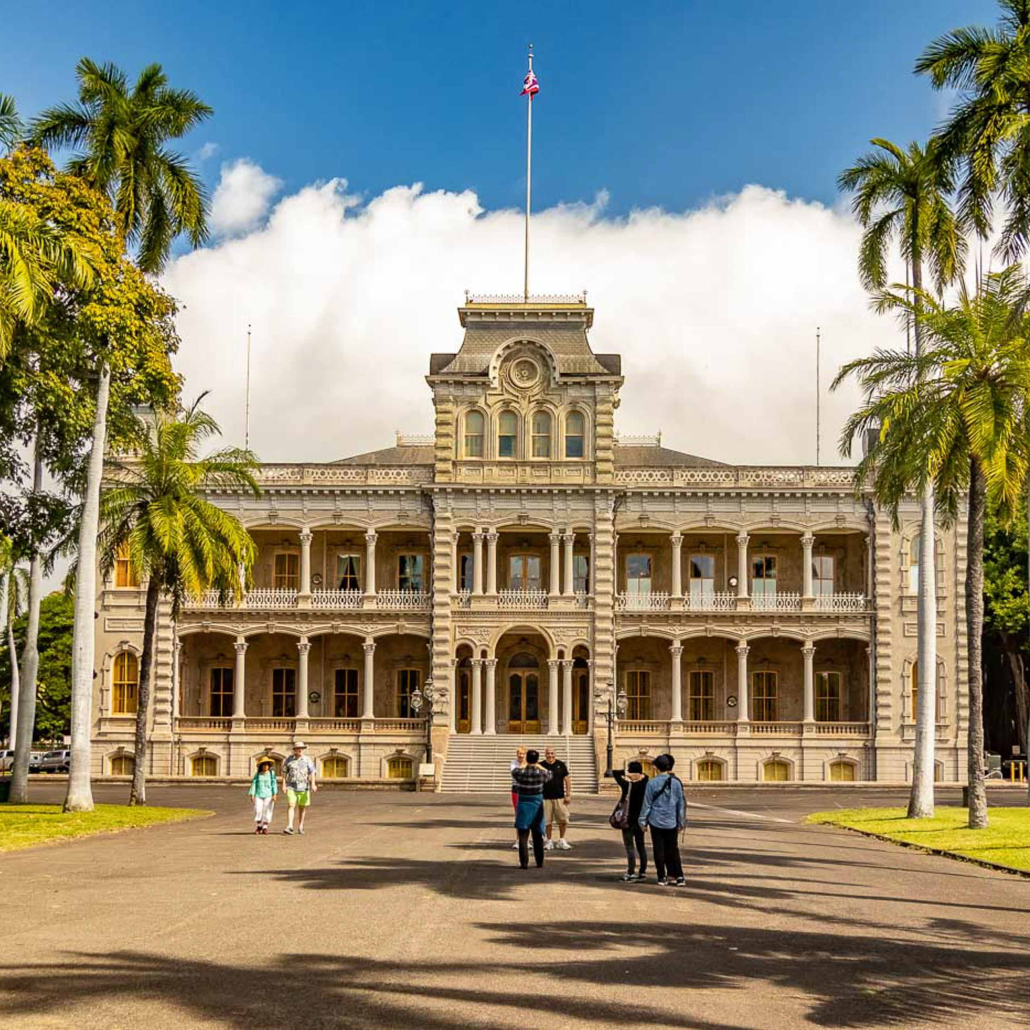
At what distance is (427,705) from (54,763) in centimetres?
1613

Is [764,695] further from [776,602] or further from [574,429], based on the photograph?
[574,429]

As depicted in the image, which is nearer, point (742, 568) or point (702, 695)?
point (742, 568)

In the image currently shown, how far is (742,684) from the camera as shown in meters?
54.7

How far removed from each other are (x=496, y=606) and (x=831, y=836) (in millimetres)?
26072

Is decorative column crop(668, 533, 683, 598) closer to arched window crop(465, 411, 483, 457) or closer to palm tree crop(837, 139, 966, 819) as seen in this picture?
arched window crop(465, 411, 483, 457)

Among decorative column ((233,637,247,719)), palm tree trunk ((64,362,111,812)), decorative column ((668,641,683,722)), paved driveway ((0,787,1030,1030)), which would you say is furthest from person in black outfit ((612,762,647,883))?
decorative column ((233,637,247,719))

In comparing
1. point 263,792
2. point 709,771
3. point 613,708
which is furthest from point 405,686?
point 263,792

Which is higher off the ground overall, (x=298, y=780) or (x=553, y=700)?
(x=553, y=700)

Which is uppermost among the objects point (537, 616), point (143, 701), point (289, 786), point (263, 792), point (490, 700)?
point (537, 616)

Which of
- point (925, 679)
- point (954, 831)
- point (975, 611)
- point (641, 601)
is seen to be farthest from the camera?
point (641, 601)

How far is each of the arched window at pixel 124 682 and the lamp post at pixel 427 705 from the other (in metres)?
10.7

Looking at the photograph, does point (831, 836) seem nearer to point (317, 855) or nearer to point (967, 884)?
point (967, 884)

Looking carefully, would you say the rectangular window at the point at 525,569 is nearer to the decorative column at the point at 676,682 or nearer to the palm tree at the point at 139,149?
the decorative column at the point at 676,682

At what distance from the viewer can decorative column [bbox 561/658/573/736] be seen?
5309 centimetres
